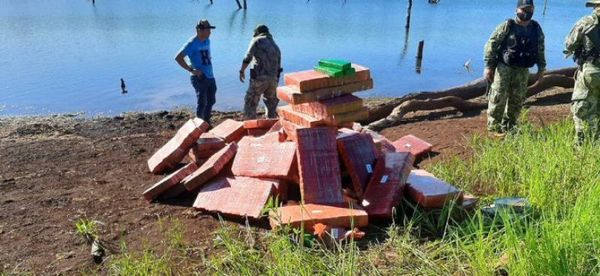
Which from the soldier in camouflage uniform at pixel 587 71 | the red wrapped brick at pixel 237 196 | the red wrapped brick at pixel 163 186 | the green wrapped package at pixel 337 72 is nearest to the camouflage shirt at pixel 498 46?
the soldier in camouflage uniform at pixel 587 71

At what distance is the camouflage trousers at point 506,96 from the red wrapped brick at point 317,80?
260 cm

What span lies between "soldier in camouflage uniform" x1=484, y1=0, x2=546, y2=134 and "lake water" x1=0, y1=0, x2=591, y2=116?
7.35 metres

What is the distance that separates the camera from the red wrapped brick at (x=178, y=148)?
5.70 meters

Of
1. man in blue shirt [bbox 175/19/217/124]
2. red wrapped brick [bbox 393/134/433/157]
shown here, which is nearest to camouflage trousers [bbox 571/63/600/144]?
red wrapped brick [bbox 393/134/433/157]

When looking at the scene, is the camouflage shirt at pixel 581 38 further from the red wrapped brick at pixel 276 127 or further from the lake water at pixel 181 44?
the lake water at pixel 181 44

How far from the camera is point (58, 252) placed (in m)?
4.15

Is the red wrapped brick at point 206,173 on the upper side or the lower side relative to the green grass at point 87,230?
upper

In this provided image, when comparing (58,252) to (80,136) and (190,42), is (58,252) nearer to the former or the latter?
(190,42)

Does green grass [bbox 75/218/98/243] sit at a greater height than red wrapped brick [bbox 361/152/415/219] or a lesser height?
lesser

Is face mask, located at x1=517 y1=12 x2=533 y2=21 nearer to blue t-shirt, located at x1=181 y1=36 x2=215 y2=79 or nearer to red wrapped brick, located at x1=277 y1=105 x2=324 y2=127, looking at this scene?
red wrapped brick, located at x1=277 y1=105 x2=324 y2=127

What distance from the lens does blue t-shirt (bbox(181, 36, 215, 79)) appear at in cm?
752

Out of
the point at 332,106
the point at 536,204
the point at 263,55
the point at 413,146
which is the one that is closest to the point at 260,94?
the point at 263,55

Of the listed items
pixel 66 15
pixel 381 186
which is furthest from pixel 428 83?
pixel 66 15

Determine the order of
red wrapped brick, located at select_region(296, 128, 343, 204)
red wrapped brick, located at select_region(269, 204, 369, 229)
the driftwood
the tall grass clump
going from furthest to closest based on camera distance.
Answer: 1. the driftwood
2. red wrapped brick, located at select_region(296, 128, 343, 204)
3. red wrapped brick, located at select_region(269, 204, 369, 229)
4. the tall grass clump
